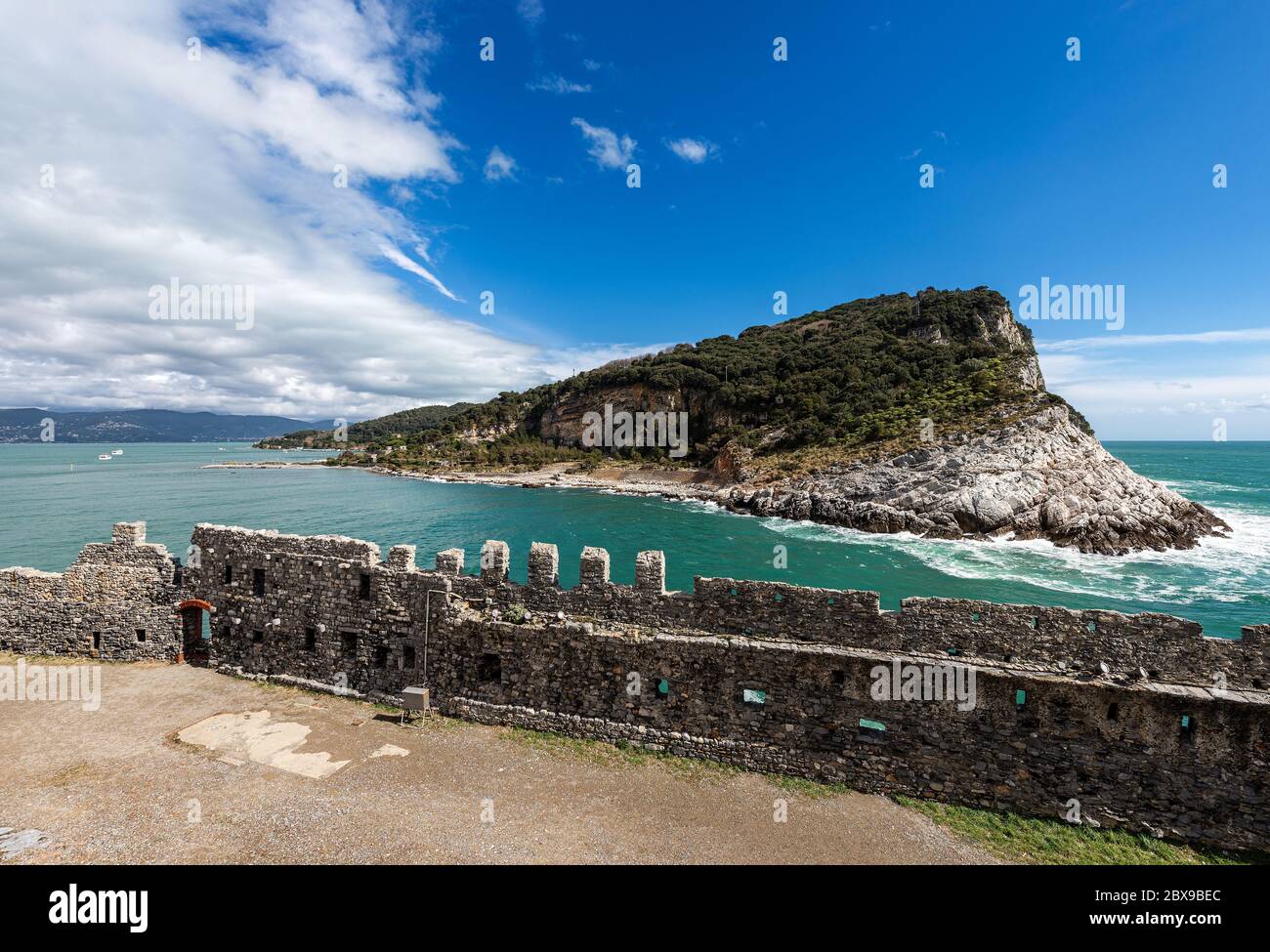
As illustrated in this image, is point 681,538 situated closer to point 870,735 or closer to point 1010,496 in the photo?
point 1010,496

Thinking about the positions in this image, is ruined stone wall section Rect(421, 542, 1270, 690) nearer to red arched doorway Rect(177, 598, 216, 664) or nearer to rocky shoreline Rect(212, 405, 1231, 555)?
red arched doorway Rect(177, 598, 216, 664)

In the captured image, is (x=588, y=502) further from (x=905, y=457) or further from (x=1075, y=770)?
(x=1075, y=770)

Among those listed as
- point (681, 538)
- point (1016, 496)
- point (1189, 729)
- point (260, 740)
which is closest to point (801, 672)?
point (1189, 729)

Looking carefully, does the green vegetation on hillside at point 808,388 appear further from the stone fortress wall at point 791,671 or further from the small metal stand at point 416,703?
the small metal stand at point 416,703

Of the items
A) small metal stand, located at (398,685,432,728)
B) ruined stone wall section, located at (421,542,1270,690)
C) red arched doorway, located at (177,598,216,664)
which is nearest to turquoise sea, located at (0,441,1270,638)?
ruined stone wall section, located at (421,542,1270,690)

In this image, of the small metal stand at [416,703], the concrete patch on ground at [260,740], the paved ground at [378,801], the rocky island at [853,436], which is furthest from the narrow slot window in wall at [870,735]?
the rocky island at [853,436]

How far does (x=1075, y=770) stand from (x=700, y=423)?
89.5 metres

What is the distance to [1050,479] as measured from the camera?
4416cm

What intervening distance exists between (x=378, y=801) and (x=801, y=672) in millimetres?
7997

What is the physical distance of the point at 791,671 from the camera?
33.2 ft

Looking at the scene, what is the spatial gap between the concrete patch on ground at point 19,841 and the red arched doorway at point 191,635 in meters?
6.31

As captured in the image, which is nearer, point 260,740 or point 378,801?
point 378,801

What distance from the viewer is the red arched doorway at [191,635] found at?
14.2 m
